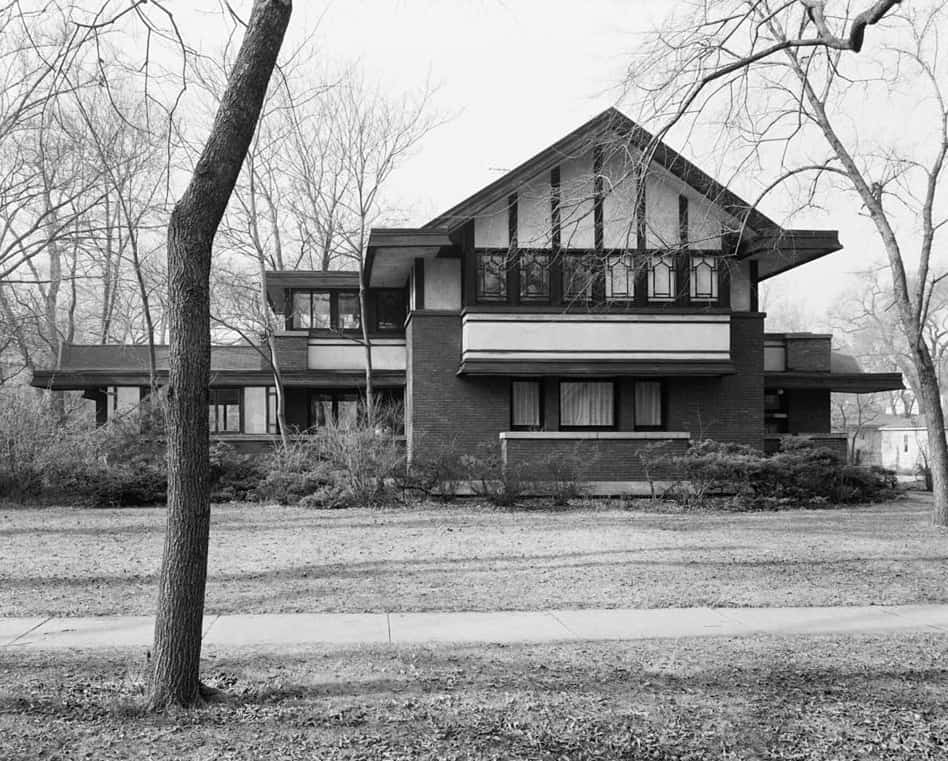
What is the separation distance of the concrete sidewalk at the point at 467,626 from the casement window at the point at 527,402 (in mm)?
14782

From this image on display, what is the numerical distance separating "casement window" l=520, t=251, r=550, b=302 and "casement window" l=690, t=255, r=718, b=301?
3690 mm

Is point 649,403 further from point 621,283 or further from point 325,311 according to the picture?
point 325,311

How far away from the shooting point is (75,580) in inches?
439

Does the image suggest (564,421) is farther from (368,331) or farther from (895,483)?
(895,483)

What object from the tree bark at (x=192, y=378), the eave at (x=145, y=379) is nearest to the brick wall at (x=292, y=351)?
the eave at (x=145, y=379)

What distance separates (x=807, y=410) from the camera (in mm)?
27875

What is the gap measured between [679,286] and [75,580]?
1662 centimetres

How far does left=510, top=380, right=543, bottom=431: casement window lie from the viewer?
24.2m

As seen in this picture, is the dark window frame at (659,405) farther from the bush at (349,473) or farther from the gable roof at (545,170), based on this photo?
the bush at (349,473)

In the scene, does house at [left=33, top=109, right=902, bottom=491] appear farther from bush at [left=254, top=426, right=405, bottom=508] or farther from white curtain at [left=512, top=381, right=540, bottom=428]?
bush at [left=254, top=426, right=405, bottom=508]

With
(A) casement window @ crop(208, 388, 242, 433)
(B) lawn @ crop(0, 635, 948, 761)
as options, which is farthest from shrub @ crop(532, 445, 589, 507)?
(B) lawn @ crop(0, 635, 948, 761)

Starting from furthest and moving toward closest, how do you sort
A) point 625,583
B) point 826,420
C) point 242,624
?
point 826,420 < point 625,583 < point 242,624

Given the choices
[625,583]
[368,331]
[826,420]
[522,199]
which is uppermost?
[522,199]

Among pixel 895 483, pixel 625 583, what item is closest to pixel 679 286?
pixel 895 483
